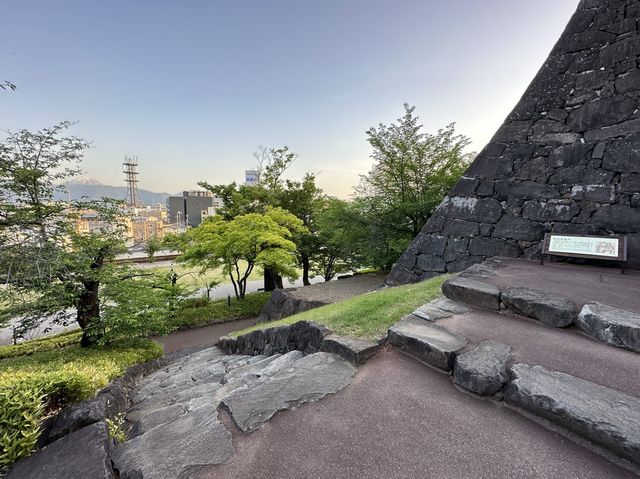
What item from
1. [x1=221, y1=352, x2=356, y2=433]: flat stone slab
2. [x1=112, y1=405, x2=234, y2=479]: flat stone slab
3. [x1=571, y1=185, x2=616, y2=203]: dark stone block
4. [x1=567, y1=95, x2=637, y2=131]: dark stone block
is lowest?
[x1=112, y1=405, x2=234, y2=479]: flat stone slab

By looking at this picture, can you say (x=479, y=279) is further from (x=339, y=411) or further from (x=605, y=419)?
(x=339, y=411)

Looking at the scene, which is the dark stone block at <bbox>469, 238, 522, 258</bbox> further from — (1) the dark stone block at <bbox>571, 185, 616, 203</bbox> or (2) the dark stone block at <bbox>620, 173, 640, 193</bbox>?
(2) the dark stone block at <bbox>620, 173, 640, 193</bbox>

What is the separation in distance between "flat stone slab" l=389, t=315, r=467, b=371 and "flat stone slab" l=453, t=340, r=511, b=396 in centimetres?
8

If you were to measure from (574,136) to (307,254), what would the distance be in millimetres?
9833

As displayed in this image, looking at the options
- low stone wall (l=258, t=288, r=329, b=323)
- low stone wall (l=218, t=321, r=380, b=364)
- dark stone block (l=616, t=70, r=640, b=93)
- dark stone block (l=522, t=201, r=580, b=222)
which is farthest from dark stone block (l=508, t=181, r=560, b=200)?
low stone wall (l=258, t=288, r=329, b=323)

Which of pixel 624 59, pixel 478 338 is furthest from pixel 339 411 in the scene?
pixel 624 59

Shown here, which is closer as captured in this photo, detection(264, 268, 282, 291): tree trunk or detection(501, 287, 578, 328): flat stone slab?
detection(501, 287, 578, 328): flat stone slab

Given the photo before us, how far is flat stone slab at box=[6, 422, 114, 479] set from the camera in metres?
1.32

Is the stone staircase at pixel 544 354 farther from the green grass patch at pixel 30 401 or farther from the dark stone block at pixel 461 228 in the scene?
the green grass patch at pixel 30 401

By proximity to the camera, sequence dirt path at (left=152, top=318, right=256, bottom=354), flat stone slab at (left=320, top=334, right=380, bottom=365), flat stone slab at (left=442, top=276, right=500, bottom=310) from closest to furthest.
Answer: flat stone slab at (left=320, top=334, right=380, bottom=365) → flat stone slab at (left=442, top=276, right=500, bottom=310) → dirt path at (left=152, top=318, right=256, bottom=354)

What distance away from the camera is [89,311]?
5434 mm

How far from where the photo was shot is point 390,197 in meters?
7.91

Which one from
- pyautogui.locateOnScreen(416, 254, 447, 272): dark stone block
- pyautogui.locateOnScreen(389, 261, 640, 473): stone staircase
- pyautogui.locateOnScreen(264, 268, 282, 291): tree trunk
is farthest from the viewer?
pyautogui.locateOnScreen(264, 268, 282, 291): tree trunk

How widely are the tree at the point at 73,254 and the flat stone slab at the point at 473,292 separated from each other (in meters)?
4.29
